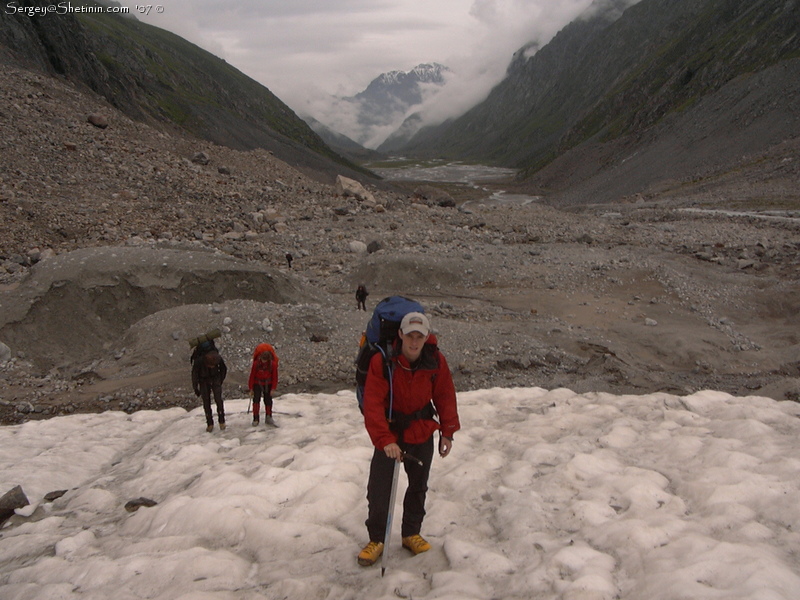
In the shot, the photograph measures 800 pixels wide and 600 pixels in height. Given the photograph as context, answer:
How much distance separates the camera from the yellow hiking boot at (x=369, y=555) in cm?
466

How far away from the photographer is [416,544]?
487 cm

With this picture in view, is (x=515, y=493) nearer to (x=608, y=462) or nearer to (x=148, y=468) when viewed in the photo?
(x=608, y=462)

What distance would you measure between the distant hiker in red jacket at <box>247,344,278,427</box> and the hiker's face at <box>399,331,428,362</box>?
5140 millimetres

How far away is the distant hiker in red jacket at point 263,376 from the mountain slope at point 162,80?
145ft

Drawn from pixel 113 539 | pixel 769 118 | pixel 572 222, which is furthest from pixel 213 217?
pixel 769 118

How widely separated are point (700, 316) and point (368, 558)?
639 inches

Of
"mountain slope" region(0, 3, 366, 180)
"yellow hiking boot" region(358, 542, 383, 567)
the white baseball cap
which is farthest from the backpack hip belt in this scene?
"mountain slope" region(0, 3, 366, 180)

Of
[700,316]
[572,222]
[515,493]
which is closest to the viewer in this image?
[515,493]

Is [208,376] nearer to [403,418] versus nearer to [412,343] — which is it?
[403,418]

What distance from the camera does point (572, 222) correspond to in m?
37.2

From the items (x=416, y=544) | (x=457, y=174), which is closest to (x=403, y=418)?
(x=416, y=544)

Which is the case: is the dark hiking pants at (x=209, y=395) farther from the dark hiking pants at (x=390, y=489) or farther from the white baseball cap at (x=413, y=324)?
the white baseball cap at (x=413, y=324)

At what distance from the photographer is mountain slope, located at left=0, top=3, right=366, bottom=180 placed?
4516cm

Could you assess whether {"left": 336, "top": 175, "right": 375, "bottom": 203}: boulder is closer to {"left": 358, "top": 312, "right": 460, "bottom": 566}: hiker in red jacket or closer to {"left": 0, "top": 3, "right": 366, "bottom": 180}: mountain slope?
{"left": 0, "top": 3, "right": 366, "bottom": 180}: mountain slope
